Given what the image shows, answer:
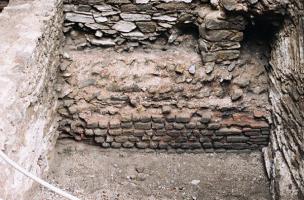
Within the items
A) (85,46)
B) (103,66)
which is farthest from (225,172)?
(85,46)

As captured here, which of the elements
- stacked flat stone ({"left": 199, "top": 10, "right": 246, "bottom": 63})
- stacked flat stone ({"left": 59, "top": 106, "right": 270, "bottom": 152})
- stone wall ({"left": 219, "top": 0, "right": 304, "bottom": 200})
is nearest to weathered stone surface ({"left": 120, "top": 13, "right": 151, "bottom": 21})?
stacked flat stone ({"left": 199, "top": 10, "right": 246, "bottom": 63})

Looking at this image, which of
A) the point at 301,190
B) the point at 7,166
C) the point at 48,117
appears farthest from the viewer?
the point at 48,117

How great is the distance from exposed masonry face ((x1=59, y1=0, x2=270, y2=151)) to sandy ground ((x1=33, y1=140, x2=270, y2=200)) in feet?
0.57

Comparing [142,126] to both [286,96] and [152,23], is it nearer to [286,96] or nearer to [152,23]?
[152,23]

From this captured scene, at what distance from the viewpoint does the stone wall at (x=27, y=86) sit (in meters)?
2.92

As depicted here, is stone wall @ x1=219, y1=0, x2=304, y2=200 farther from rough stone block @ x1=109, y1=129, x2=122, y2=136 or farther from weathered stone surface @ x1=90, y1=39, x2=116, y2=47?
rough stone block @ x1=109, y1=129, x2=122, y2=136

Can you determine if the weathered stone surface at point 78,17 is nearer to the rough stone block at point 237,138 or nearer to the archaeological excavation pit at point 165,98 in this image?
the archaeological excavation pit at point 165,98

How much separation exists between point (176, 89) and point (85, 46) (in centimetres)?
100

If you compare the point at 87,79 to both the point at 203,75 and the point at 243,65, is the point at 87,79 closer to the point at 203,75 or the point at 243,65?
the point at 203,75

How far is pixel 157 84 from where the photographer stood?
4191mm

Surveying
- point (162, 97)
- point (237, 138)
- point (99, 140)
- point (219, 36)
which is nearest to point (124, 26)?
point (162, 97)

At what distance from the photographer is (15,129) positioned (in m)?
2.96

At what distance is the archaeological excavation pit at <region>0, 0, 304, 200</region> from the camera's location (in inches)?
154

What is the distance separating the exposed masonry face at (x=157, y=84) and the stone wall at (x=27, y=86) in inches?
10.5
